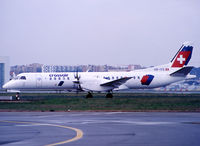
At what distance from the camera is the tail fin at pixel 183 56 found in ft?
174

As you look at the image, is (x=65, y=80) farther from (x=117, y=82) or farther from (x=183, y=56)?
(x=183, y=56)

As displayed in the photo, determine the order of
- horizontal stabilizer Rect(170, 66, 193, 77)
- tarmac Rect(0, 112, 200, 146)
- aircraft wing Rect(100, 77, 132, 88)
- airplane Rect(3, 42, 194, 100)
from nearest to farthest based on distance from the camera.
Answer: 1. tarmac Rect(0, 112, 200, 146)
2. aircraft wing Rect(100, 77, 132, 88)
3. horizontal stabilizer Rect(170, 66, 193, 77)
4. airplane Rect(3, 42, 194, 100)

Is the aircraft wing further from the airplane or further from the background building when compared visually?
the background building

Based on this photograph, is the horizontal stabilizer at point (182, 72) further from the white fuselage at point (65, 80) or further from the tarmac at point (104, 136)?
A: the tarmac at point (104, 136)

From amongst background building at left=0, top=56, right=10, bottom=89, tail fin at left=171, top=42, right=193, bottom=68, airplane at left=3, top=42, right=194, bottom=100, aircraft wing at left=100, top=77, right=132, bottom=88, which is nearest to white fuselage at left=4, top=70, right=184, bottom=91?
airplane at left=3, top=42, right=194, bottom=100

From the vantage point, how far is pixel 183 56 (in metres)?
53.2

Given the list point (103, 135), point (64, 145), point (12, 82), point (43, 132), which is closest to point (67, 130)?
point (43, 132)

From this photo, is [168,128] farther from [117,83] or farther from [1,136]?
[117,83]

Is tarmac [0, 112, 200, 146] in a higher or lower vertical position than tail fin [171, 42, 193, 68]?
lower

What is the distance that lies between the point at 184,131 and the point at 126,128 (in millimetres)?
2485

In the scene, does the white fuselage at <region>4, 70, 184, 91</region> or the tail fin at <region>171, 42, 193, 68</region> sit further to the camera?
the tail fin at <region>171, 42, 193, 68</region>

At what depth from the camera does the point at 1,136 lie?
13.8 metres

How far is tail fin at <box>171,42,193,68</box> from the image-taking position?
5309 centimetres

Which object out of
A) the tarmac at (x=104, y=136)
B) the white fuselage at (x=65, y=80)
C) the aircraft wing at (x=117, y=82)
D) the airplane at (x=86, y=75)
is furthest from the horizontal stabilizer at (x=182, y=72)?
the tarmac at (x=104, y=136)
